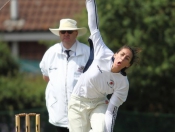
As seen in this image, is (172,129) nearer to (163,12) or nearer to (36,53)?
(163,12)

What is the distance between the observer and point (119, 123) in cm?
1320

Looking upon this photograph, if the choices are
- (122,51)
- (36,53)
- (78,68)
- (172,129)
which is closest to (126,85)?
(122,51)

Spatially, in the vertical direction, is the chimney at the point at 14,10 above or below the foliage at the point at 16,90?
above

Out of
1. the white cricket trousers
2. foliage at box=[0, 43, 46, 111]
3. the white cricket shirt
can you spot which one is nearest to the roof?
foliage at box=[0, 43, 46, 111]

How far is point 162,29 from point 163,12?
0.95ft

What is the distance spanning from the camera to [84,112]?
28.5 feet

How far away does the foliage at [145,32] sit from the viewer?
13.4m

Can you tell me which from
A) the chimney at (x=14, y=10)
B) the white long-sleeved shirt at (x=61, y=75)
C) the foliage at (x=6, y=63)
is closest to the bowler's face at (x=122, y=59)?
the white long-sleeved shirt at (x=61, y=75)

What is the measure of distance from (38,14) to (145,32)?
24.2 ft

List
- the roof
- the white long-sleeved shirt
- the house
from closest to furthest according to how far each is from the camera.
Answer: the white long-sleeved shirt → the house → the roof

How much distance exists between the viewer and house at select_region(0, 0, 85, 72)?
64.9 ft

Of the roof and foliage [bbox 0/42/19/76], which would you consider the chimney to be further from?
foliage [bbox 0/42/19/76]

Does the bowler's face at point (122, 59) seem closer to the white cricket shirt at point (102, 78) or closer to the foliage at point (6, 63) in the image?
the white cricket shirt at point (102, 78)

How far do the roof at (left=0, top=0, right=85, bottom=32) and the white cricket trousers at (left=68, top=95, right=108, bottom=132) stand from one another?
10998 mm
